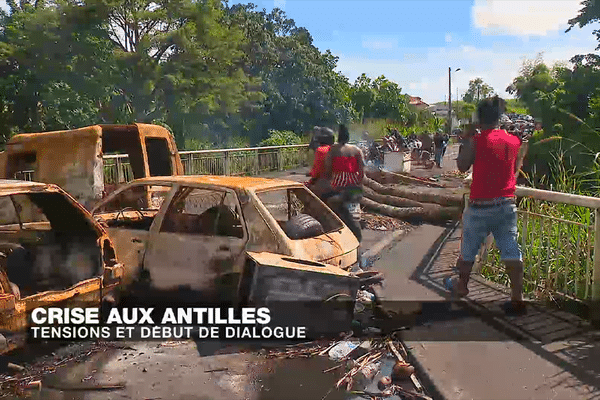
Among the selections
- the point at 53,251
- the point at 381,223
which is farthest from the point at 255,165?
the point at 53,251

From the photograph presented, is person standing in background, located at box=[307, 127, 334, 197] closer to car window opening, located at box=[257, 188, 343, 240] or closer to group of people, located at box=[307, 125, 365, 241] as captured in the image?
group of people, located at box=[307, 125, 365, 241]

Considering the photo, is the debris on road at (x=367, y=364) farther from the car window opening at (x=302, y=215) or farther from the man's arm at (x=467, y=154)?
the man's arm at (x=467, y=154)

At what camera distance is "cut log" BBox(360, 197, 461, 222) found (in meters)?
10.0

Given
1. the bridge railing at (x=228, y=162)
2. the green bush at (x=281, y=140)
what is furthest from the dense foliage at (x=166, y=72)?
the bridge railing at (x=228, y=162)

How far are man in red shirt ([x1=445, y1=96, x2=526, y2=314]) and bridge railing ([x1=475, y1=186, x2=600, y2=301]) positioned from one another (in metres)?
0.55

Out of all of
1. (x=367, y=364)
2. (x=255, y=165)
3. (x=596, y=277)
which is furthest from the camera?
(x=255, y=165)

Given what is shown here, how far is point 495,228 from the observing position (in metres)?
4.80

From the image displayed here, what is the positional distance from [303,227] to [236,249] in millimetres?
656

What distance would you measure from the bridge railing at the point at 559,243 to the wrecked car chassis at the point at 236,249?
1.79 metres

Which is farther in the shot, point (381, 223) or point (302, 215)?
point (381, 223)

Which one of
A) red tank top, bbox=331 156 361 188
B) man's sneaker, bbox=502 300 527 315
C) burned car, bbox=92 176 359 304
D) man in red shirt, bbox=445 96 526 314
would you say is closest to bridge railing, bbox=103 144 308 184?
red tank top, bbox=331 156 361 188

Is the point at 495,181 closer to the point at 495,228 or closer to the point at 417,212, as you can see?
the point at 495,228

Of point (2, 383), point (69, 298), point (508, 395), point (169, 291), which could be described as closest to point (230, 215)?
point (169, 291)

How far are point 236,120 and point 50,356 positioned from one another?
27437mm
